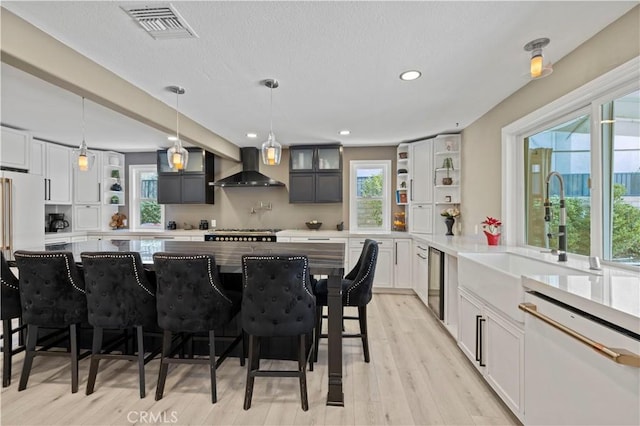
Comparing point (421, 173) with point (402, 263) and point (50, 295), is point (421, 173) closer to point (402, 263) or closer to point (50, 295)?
point (402, 263)

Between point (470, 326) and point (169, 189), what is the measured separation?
515cm

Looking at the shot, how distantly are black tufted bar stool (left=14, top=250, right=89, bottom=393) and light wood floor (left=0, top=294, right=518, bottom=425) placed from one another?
8.8 inches

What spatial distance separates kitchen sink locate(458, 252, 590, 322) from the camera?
5.76 ft

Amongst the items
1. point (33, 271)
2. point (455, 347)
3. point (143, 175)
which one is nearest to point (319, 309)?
point (455, 347)

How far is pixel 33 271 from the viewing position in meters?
2.11

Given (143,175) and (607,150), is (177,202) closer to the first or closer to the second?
(143,175)

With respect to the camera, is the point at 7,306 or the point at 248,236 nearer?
the point at 7,306

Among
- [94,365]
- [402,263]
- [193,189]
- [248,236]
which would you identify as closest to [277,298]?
[94,365]

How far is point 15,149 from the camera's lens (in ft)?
13.5

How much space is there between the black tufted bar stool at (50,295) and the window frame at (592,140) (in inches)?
144

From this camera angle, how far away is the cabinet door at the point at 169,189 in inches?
213

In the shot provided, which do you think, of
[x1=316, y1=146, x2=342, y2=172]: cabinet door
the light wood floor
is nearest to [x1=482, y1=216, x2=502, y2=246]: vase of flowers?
the light wood floor

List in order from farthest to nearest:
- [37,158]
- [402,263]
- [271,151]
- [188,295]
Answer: [402,263]
[37,158]
[271,151]
[188,295]

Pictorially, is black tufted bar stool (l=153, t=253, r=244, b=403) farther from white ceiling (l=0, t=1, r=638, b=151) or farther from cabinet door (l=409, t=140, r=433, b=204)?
cabinet door (l=409, t=140, r=433, b=204)
